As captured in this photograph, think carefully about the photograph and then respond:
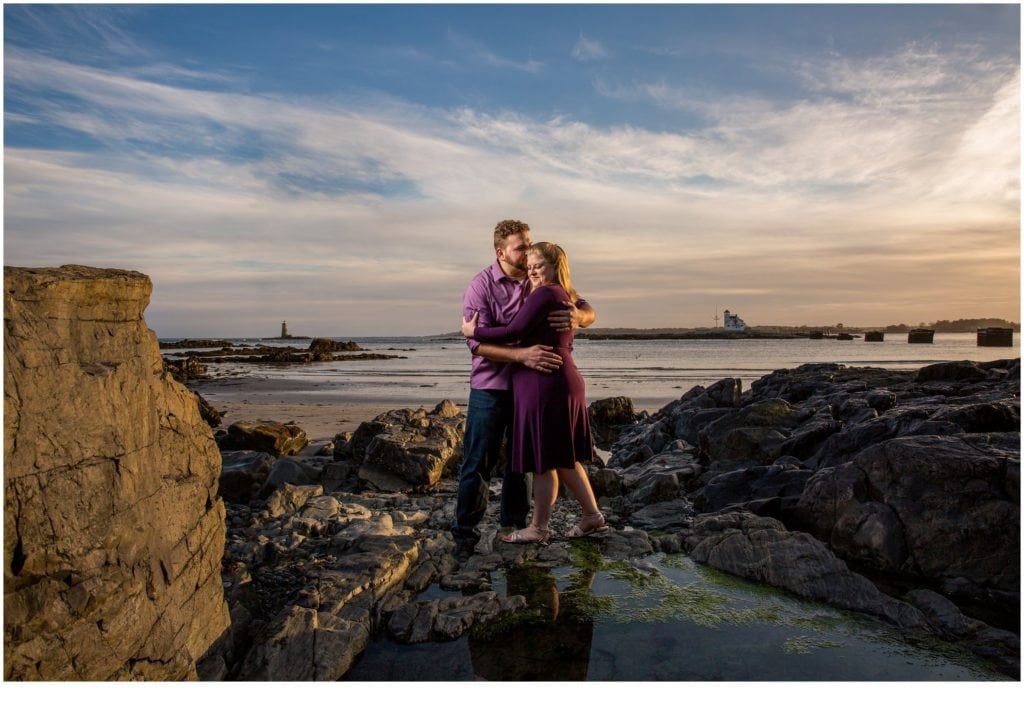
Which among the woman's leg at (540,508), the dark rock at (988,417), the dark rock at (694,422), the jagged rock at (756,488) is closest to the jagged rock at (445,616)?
the woman's leg at (540,508)

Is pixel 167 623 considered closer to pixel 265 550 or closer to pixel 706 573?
pixel 265 550

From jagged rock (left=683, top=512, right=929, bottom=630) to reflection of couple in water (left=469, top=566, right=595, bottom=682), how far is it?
3.64 ft

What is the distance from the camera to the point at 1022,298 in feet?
11.9

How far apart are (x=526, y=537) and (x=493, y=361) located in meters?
Result: 1.39

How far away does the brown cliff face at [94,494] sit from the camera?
271 cm

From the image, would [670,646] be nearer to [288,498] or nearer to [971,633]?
[971,633]

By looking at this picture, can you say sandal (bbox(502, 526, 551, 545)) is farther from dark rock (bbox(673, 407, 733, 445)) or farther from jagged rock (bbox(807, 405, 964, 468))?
dark rock (bbox(673, 407, 733, 445))

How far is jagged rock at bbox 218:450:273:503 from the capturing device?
21.8ft

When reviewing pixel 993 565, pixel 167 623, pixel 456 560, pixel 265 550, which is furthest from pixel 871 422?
pixel 167 623

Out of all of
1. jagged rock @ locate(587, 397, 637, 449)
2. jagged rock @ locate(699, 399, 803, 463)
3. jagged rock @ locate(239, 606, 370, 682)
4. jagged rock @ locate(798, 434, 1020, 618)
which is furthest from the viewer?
jagged rock @ locate(587, 397, 637, 449)

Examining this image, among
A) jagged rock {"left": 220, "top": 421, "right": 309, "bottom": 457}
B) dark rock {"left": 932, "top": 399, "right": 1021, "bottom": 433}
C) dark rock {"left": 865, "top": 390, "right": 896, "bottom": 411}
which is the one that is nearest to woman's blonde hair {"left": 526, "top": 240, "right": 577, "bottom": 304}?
dark rock {"left": 932, "top": 399, "right": 1021, "bottom": 433}

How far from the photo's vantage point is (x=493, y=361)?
5.25m

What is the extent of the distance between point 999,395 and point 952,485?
4768 mm

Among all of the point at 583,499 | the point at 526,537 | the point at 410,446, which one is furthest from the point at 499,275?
the point at 410,446
